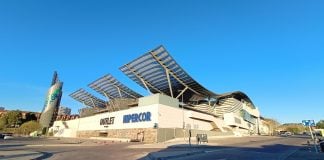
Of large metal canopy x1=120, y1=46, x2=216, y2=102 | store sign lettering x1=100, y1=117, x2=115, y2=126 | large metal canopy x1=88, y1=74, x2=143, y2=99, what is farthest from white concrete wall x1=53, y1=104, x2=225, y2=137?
large metal canopy x1=88, y1=74, x2=143, y2=99

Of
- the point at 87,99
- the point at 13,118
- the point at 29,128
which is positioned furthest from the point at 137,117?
the point at 13,118

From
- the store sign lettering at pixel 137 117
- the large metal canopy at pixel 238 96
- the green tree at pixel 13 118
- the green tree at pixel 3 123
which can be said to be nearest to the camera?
the store sign lettering at pixel 137 117

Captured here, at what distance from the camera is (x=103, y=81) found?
60.2m

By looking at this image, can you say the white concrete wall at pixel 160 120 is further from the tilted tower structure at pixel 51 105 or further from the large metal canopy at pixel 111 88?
the tilted tower structure at pixel 51 105

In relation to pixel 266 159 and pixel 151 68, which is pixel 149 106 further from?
pixel 266 159

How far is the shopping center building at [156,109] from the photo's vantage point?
39.6 meters

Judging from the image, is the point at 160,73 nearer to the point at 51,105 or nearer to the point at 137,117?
the point at 137,117

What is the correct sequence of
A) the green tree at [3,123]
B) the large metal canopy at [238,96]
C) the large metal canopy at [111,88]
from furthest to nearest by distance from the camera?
1. the green tree at [3,123]
2. the large metal canopy at [238,96]
3. the large metal canopy at [111,88]

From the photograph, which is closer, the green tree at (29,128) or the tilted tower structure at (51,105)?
the green tree at (29,128)

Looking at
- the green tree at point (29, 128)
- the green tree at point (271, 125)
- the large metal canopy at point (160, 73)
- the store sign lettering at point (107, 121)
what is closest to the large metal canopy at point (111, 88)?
the large metal canopy at point (160, 73)

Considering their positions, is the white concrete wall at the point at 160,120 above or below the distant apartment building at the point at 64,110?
below

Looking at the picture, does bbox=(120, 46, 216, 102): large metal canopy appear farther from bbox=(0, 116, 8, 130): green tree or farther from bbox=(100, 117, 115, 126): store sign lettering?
bbox=(0, 116, 8, 130): green tree

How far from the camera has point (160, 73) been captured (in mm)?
47844

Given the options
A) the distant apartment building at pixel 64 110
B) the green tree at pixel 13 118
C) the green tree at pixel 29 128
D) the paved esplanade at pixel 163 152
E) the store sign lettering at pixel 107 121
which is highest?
the distant apartment building at pixel 64 110
